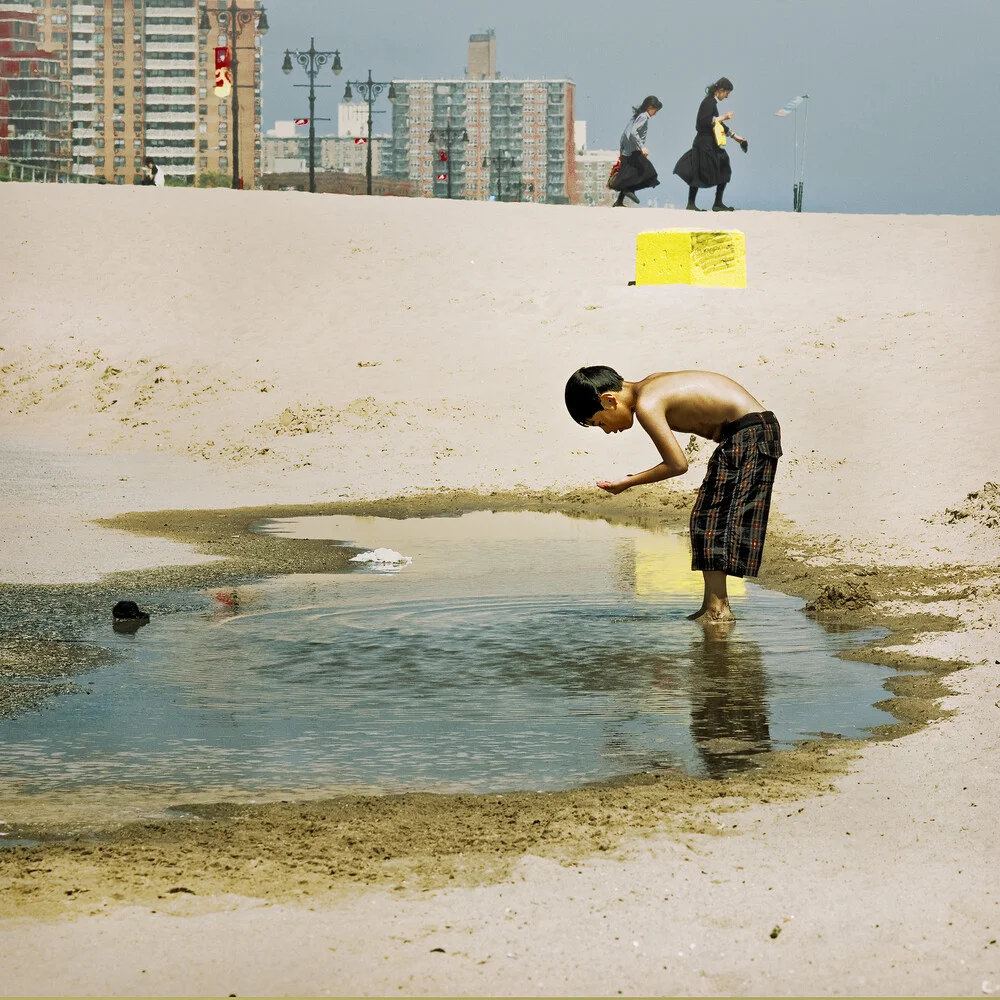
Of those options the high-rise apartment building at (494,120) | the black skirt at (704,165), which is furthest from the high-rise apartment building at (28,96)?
the black skirt at (704,165)

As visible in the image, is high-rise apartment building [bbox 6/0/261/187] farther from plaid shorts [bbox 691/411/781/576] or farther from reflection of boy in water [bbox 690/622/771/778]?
reflection of boy in water [bbox 690/622/771/778]

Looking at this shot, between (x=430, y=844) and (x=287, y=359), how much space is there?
1567cm

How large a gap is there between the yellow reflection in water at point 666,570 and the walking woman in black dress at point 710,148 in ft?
47.1

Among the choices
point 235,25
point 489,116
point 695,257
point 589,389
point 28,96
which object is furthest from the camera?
point 489,116

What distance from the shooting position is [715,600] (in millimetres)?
7848

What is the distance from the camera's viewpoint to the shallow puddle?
5.27 m

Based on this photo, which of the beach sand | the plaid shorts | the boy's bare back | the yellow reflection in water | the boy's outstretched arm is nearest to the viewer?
the beach sand

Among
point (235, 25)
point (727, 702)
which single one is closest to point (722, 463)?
point (727, 702)

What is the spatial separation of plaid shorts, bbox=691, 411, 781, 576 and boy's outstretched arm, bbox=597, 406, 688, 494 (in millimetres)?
335

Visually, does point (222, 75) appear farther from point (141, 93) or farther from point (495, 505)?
point (141, 93)

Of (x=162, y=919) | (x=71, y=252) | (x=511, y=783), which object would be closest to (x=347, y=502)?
(x=511, y=783)

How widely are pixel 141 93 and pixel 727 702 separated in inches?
6610

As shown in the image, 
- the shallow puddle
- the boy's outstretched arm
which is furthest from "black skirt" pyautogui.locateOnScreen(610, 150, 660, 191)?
the boy's outstretched arm

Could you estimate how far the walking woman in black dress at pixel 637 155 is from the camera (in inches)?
1002
